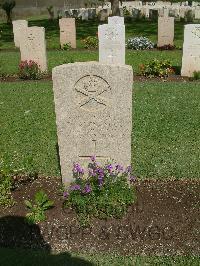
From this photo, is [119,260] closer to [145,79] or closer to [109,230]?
[109,230]

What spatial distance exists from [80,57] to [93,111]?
11.9m

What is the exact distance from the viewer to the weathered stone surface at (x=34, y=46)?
13.0 meters

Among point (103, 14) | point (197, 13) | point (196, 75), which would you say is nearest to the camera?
point (196, 75)

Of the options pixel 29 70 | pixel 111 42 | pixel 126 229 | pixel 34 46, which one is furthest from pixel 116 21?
pixel 126 229

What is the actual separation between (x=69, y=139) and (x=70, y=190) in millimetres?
694

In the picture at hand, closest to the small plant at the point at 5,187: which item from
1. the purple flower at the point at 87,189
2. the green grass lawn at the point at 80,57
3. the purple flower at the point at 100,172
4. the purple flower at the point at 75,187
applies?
the purple flower at the point at 75,187

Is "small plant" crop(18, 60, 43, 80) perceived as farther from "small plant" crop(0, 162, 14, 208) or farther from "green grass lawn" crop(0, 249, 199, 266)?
"green grass lawn" crop(0, 249, 199, 266)

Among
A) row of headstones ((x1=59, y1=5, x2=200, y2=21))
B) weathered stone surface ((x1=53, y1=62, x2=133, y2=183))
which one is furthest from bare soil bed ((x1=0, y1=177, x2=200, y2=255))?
row of headstones ((x1=59, y1=5, x2=200, y2=21))

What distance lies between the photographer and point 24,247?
443 centimetres

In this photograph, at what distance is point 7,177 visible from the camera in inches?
203

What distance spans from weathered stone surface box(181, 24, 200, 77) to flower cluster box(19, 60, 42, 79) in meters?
4.90

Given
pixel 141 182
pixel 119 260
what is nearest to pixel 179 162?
pixel 141 182

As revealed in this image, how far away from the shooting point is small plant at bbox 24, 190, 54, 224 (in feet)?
15.7

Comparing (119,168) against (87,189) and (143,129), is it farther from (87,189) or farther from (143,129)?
(143,129)
